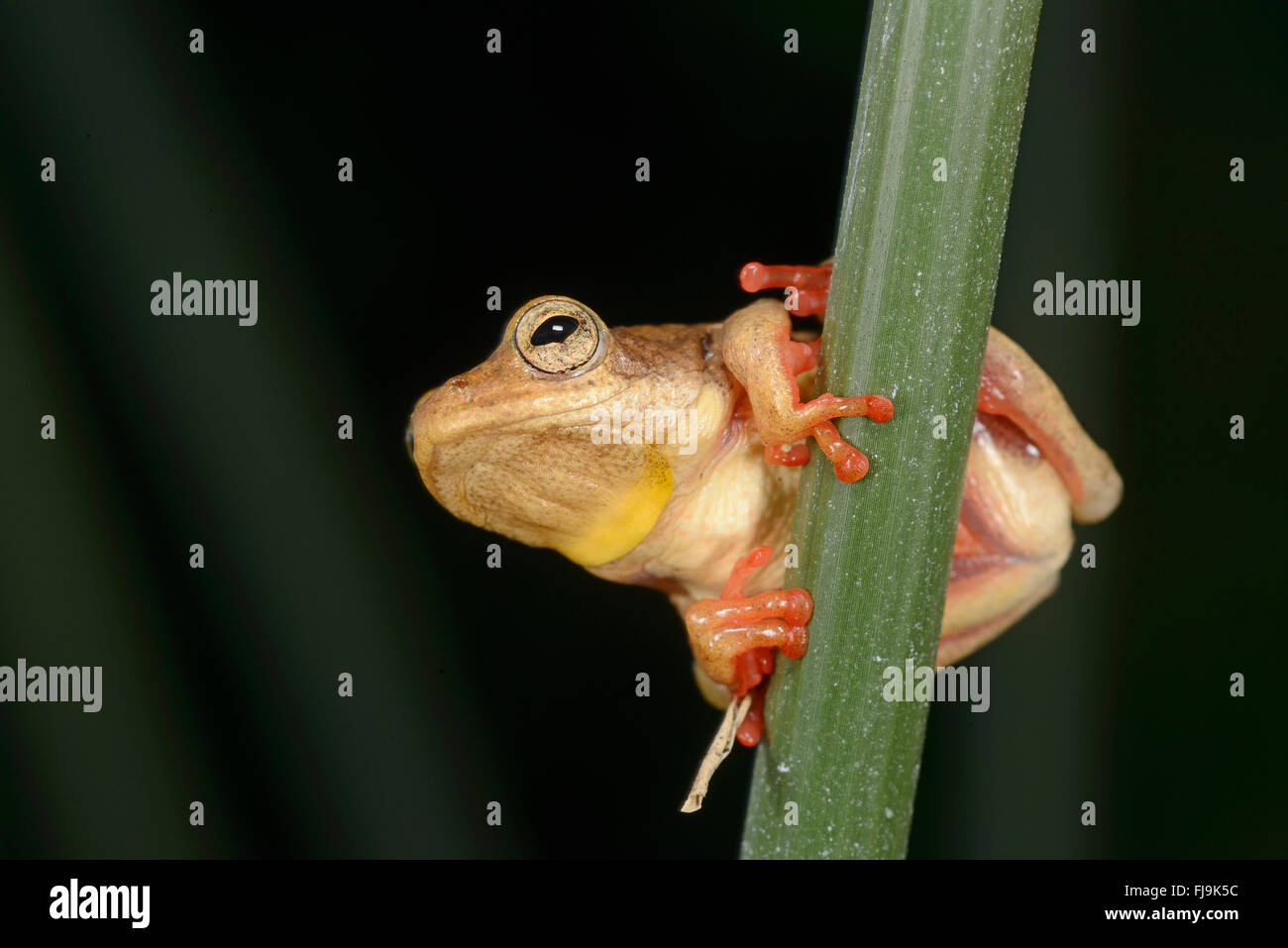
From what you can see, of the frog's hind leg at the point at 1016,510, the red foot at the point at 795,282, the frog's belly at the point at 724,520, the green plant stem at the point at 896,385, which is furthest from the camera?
the frog's hind leg at the point at 1016,510

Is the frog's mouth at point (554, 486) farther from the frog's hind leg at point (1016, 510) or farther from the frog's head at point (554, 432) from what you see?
the frog's hind leg at point (1016, 510)

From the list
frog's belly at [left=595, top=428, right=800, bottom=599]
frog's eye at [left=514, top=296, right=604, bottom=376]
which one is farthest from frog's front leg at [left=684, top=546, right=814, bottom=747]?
frog's eye at [left=514, top=296, right=604, bottom=376]

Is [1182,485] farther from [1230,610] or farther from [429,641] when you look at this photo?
[429,641]

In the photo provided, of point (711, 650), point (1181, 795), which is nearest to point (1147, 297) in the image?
point (1181, 795)

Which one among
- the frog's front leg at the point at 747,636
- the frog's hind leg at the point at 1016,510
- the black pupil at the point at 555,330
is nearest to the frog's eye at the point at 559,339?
the black pupil at the point at 555,330

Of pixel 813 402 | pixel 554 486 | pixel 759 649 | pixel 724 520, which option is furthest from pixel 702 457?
pixel 813 402

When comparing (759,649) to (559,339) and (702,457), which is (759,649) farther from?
(559,339)

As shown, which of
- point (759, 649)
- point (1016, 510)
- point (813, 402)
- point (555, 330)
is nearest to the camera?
point (813, 402)
